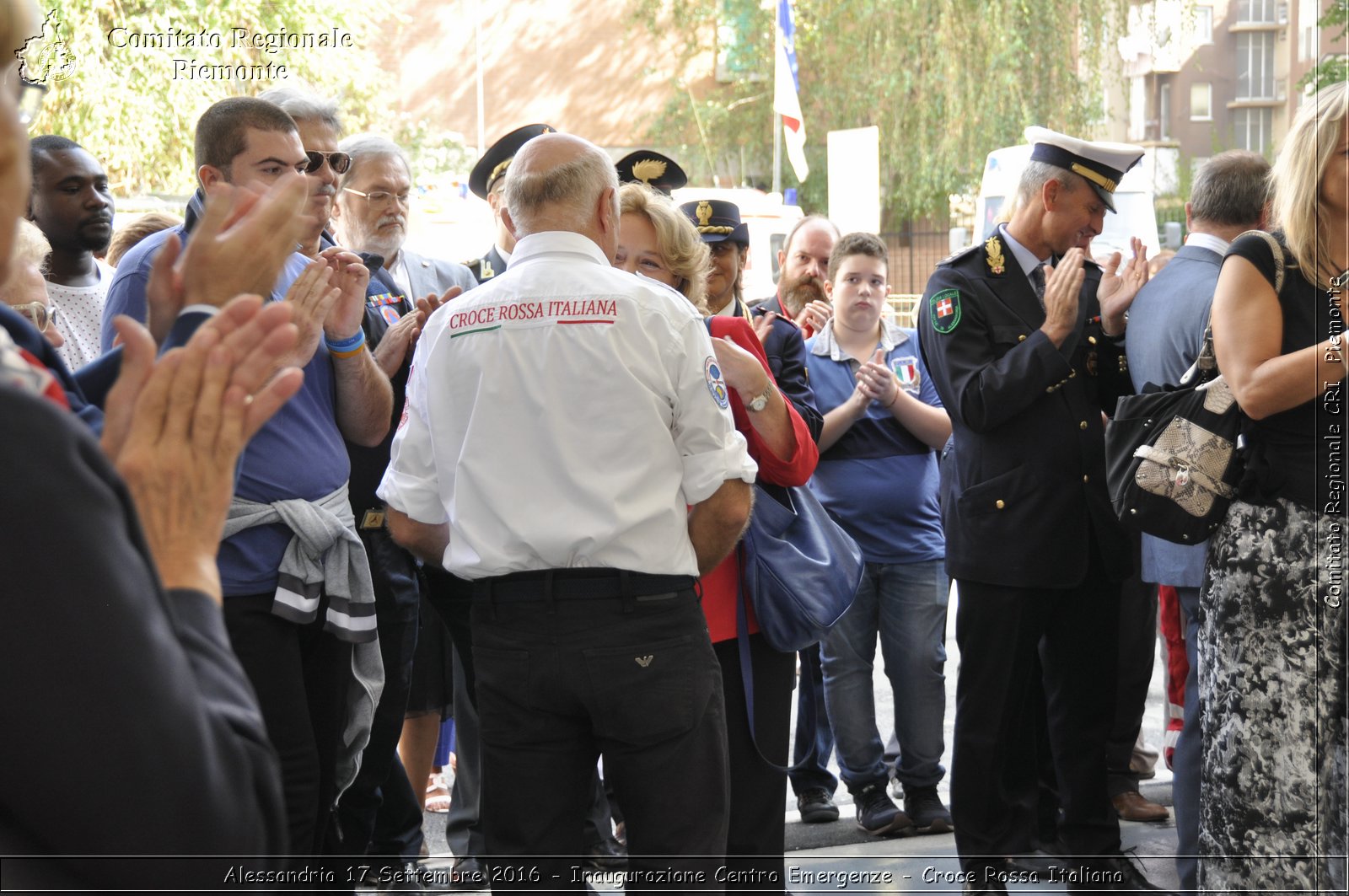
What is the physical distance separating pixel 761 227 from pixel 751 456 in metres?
10.7

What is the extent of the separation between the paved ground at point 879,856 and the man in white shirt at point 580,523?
4.84ft

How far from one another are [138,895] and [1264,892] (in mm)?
2670

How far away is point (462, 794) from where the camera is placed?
13.4ft

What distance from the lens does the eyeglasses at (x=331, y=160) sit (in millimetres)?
3432

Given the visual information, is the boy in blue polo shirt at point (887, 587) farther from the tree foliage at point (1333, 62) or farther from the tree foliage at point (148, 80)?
the tree foliage at point (1333, 62)

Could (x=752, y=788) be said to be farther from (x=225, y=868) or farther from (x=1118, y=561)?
(x=225, y=868)

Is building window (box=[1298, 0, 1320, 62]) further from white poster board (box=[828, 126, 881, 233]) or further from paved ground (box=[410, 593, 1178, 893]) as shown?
white poster board (box=[828, 126, 881, 233])

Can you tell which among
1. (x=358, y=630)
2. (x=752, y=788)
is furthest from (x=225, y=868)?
(x=752, y=788)

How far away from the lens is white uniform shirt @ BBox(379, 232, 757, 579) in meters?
2.53

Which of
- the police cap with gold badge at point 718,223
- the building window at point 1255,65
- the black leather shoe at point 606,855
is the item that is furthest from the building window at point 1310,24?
the building window at point 1255,65

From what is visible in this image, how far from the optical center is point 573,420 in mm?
2533

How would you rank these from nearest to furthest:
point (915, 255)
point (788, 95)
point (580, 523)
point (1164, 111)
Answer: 1. point (580, 523)
2. point (788, 95)
3. point (915, 255)
4. point (1164, 111)

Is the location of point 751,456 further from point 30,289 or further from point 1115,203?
point 1115,203

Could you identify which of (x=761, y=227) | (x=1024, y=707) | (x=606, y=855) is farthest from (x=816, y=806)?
(x=761, y=227)
